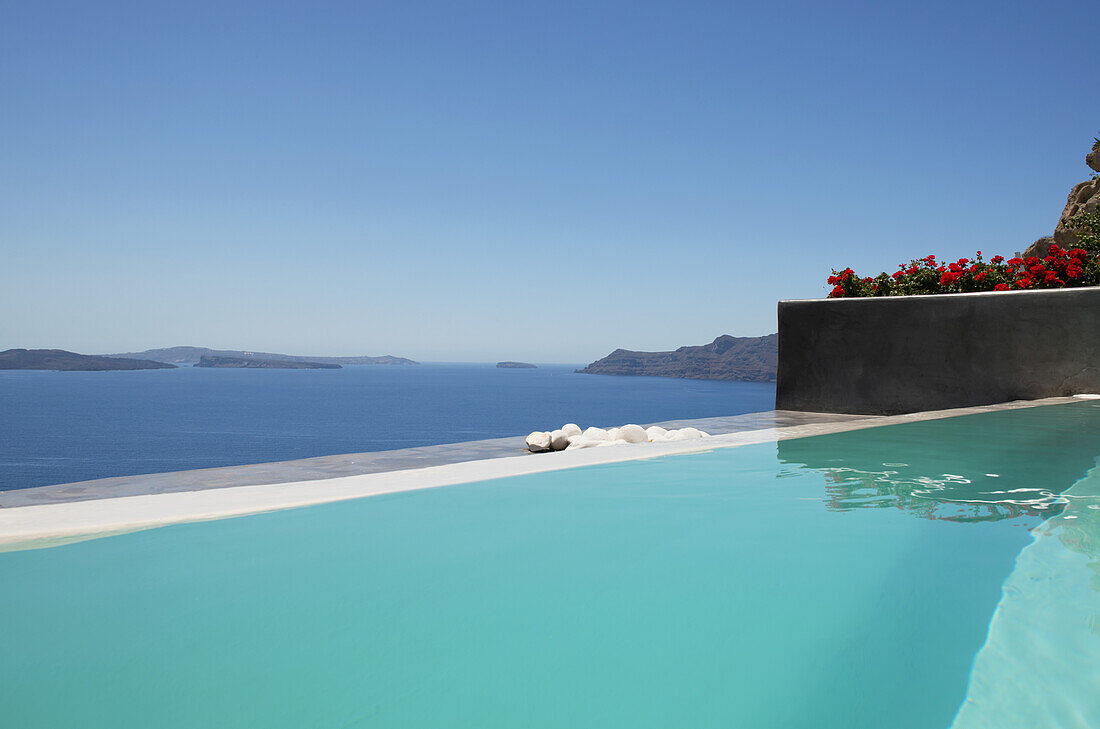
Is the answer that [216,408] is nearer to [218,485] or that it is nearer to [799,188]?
[799,188]

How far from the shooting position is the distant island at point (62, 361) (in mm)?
126188

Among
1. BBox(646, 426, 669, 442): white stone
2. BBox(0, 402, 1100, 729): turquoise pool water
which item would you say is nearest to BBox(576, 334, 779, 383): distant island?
BBox(646, 426, 669, 442): white stone

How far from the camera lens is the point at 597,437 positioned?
23.0 feet

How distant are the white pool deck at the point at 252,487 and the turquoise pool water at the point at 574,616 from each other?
0.14 metres

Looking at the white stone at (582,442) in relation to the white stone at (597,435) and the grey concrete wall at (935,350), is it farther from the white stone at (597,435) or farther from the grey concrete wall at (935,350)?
the grey concrete wall at (935,350)

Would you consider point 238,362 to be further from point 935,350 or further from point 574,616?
point 574,616

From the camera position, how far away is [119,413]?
66062 mm

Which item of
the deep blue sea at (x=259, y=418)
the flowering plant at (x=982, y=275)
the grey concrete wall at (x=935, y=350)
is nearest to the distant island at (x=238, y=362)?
the deep blue sea at (x=259, y=418)

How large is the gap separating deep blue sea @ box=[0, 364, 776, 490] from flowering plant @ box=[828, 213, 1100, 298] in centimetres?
3314

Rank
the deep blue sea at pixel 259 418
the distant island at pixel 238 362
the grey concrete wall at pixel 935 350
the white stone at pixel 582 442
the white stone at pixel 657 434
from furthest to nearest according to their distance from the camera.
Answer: the distant island at pixel 238 362
the deep blue sea at pixel 259 418
the grey concrete wall at pixel 935 350
the white stone at pixel 657 434
the white stone at pixel 582 442

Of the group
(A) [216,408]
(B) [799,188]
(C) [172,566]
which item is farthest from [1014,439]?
(A) [216,408]

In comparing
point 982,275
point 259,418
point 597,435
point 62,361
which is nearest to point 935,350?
point 982,275

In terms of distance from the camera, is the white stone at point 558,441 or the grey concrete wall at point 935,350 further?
the grey concrete wall at point 935,350

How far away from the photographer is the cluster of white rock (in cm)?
657
